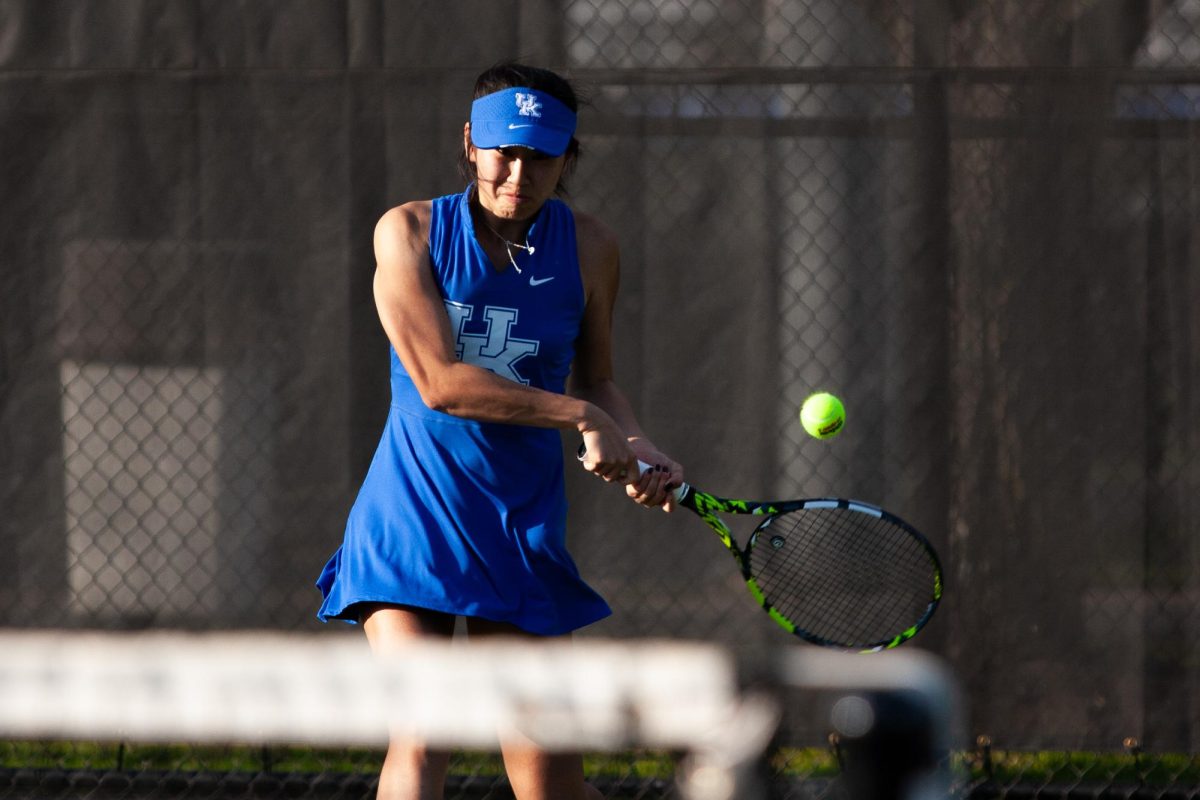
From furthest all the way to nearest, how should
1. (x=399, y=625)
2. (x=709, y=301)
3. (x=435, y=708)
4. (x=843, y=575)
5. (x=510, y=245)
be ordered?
(x=709, y=301)
(x=843, y=575)
(x=510, y=245)
(x=399, y=625)
(x=435, y=708)

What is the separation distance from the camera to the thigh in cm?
251

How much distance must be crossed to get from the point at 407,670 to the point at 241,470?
1531mm

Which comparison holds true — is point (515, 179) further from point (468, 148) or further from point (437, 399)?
point (437, 399)

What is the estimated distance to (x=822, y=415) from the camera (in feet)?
11.3

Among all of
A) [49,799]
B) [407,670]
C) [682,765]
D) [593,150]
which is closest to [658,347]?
[593,150]

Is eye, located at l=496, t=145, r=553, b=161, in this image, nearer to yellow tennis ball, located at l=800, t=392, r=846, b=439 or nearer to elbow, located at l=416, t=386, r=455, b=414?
elbow, located at l=416, t=386, r=455, b=414

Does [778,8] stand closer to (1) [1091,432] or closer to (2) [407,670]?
(1) [1091,432]

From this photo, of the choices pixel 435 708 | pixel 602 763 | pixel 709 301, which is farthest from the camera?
pixel 602 763

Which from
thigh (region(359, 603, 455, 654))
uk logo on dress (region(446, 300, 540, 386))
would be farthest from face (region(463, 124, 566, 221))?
thigh (region(359, 603, 455, 654))

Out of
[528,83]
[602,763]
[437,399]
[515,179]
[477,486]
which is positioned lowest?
[602,763]

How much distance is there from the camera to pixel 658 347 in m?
3.76

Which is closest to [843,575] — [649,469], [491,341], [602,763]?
[649,469]

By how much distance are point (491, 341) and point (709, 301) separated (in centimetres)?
124

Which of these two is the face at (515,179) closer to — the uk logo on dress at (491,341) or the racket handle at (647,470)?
the uk logo on dress at (491,341)
